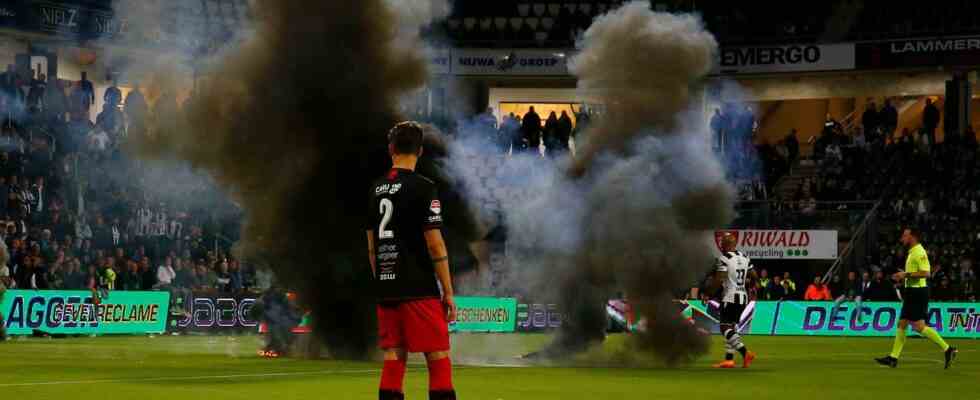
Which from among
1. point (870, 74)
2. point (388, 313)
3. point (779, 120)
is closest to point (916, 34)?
point (870, 74)

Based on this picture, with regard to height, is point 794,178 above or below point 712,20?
below

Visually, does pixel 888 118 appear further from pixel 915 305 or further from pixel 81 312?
pixel 81 312

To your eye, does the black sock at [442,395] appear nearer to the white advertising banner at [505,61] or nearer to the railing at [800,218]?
the railing at [800,218]

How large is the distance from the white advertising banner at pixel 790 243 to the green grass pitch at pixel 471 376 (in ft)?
51.7

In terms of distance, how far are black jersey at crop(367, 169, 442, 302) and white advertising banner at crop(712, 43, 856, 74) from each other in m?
41.1

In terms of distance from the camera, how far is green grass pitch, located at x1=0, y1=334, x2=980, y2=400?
52.4 feet

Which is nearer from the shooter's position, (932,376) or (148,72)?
(932,376)

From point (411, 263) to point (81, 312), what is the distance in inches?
905

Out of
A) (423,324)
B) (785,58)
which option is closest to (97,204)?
(785,58)

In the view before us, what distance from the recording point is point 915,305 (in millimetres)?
23438

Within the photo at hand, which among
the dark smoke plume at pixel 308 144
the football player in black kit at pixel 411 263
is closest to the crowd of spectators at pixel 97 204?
the dark smoke plume at pixel 308 144

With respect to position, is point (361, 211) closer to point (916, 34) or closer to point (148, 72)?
point (148, 72)

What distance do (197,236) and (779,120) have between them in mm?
29120

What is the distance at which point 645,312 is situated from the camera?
24.0 m
